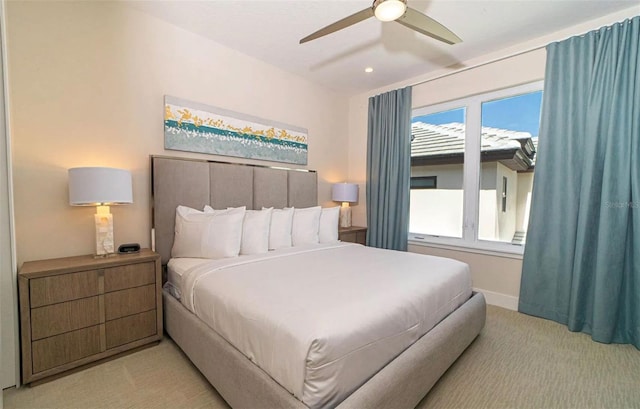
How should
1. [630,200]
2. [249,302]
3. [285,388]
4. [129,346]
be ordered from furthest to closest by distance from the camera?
[630,200], [129,346], [249,302], [285,388]

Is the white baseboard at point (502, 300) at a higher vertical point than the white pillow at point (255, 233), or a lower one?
lower

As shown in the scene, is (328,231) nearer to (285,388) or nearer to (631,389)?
(285,388)

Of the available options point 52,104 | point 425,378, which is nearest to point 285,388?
point 425,378

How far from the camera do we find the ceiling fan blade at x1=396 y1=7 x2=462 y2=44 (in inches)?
70.2

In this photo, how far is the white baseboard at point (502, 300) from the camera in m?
2.95

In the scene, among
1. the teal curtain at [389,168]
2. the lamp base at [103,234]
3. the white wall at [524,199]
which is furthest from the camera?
the teal curtain at [389,168]

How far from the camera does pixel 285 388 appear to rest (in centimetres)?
116

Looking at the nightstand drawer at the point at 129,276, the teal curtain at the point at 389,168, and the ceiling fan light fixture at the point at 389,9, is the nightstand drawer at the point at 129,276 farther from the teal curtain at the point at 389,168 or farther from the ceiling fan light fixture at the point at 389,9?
the teal curtain at the point at 389,168

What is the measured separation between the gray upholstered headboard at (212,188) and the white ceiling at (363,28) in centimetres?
131

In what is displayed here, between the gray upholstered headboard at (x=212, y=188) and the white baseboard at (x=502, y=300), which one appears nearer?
the gray upholstered headboard at (x=212, y=188)

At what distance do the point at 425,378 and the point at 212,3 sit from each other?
3.17 metres

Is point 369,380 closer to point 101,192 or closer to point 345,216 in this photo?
point 101,192

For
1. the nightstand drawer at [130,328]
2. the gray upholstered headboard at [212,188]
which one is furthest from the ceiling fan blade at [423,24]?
the nightstand drawer at [130,328]

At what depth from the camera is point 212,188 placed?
9.24ft
